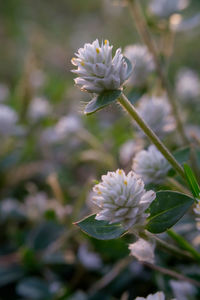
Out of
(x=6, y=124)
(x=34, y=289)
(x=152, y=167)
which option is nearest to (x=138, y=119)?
(x=152, y=167)

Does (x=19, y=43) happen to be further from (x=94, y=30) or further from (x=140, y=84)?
(x=140, y=84)

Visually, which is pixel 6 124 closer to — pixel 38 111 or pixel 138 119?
pixel 38 111

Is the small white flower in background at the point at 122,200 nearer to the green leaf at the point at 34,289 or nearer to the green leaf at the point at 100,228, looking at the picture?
the green leaf at the point at 100,228

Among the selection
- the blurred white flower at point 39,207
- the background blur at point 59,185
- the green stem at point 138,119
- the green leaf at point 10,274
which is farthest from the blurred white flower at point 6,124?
the green stem at point 138,119

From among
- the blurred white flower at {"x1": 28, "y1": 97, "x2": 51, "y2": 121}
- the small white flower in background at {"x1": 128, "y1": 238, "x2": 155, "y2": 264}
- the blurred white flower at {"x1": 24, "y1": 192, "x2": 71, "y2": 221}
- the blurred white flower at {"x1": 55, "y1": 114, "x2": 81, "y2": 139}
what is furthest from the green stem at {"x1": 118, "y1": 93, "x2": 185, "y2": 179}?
the blurred white flower at {"x1": 28, "y1": 97, "x2": 51, "y2": 121}

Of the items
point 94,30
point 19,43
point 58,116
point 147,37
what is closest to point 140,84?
point 147,37

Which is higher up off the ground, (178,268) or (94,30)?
(94,30)
